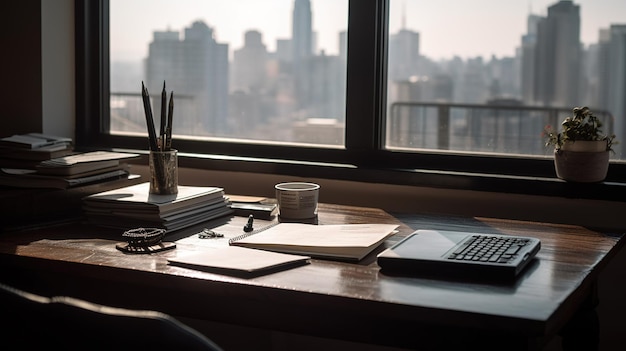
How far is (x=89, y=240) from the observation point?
5.97 feet

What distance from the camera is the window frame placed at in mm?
2193

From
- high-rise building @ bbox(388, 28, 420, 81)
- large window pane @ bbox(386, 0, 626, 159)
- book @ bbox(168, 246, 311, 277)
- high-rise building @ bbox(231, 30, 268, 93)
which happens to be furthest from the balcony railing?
book @ bbox(168, 246, 311, 277)

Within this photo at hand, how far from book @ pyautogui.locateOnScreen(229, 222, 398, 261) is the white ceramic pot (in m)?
0.50

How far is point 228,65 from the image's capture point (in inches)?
112

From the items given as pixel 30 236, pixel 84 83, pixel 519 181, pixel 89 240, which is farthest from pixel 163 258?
pixel 84 83

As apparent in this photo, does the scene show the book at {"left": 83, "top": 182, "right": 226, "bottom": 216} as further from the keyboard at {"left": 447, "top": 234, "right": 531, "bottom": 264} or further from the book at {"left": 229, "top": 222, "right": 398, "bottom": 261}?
the keyboard at {"left": 447, "top": 234, "right": 531, "bottom": 264}

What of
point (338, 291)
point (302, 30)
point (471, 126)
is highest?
point (302, 30)

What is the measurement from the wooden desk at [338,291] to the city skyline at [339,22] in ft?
2.87

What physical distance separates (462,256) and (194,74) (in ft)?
5.32

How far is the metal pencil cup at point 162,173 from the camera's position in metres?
2.03

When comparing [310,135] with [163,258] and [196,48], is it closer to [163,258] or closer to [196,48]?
[196,48]

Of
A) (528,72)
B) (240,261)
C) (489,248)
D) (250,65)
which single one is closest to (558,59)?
(528,72)

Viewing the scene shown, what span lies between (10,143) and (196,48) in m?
0.86

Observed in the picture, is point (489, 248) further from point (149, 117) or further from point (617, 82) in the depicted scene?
point (617, 82)
